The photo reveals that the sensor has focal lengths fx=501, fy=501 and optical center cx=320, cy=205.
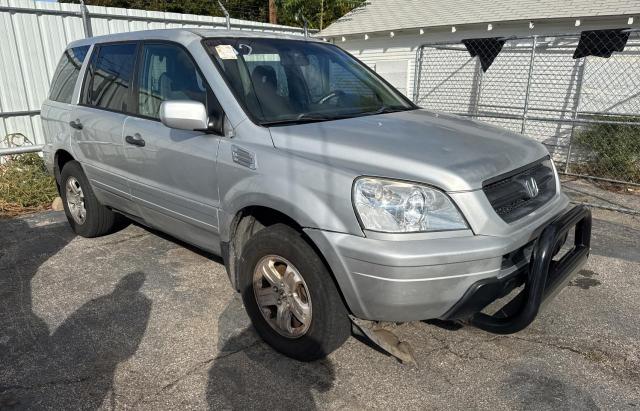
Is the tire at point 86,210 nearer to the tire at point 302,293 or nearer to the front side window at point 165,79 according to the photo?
the front side window at point 165,79

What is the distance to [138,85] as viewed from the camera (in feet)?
12.8

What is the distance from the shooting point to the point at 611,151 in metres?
8.00

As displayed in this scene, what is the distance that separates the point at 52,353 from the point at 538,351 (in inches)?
118

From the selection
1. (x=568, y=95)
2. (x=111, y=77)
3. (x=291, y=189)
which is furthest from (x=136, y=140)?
(x=568, y=95)

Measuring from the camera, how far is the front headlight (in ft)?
7.86

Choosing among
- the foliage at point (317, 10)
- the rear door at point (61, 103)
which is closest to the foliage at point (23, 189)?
the rear door at point (61, 103)

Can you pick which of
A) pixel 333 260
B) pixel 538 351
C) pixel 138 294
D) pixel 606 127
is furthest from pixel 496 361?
pixel 606 127

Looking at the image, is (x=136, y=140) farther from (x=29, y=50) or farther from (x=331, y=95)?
(x=29, y=50)

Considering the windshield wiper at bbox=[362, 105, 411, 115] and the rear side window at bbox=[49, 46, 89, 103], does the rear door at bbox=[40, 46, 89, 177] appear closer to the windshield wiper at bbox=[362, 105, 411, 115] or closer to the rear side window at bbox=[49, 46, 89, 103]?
the rear side window at bbox=[49, 46, 89, 103]

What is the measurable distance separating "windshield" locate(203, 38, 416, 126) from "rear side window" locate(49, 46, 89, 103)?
207cm

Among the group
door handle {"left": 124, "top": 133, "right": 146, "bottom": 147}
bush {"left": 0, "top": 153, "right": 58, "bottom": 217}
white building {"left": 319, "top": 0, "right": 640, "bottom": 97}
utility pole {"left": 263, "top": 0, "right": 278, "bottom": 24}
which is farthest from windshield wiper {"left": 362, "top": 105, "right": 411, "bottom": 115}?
utility pole {"left": 263, "top": 0, "right": 278, "bottom": 24}

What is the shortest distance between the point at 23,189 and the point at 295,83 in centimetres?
499

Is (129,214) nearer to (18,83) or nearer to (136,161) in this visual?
(136,161)

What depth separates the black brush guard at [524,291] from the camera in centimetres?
244
